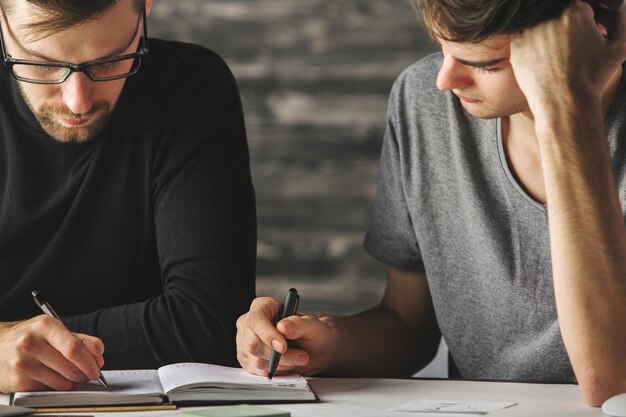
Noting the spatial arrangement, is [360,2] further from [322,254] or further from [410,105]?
[410,105]

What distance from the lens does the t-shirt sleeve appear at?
1608 mm

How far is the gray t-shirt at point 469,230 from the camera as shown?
143cm

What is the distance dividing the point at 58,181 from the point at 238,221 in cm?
36

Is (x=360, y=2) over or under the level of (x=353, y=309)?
over

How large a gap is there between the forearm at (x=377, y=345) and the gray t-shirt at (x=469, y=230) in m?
0.06

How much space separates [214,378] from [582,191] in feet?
1.79

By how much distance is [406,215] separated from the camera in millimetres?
1608

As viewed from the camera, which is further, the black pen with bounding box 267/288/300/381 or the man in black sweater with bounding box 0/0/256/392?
the man in black sweater with bounding box 0/0/256/392

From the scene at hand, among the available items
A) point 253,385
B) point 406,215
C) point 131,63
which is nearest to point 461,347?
point 406,215

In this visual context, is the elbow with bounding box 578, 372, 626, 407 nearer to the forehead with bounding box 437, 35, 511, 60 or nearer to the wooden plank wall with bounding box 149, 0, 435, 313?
the forehead with bounding box 437, 35, 511, 60

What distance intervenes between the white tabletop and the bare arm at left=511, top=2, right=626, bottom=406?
0.16 feet

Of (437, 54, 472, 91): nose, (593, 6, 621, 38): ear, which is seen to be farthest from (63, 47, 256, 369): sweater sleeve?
(593, 6, 621, 38): ear

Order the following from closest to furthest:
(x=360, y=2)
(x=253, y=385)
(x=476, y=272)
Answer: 1. (x=253, y=385)
2. (x=476, y=272)
3. (x=360, y=2)

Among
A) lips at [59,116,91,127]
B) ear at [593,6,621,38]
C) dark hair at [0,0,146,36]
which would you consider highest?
dark hair at [0,0,146,36]
